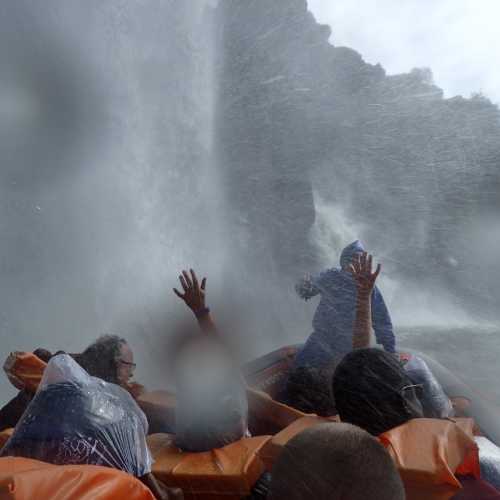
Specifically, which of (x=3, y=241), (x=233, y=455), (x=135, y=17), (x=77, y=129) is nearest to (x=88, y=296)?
(x=3, y=241)

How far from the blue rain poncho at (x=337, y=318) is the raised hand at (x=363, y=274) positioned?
75cm

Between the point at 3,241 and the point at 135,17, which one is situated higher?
the point at 135,17

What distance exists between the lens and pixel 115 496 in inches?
53.1

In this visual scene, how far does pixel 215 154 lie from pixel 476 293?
3471 centimetres

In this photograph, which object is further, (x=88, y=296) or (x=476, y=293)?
(x=476, y=293)

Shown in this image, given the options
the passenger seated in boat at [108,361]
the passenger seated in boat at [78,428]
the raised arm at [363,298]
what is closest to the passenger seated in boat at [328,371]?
the raised arm at [363,298]

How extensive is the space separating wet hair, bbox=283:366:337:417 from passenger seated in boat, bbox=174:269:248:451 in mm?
942

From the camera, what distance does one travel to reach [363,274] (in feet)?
9.59

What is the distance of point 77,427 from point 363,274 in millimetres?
1779

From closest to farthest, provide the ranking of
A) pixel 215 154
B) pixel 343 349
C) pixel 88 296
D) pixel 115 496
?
pixel 115 496 → pixel 343 349 → pixel 88 296 → pixel 215 154

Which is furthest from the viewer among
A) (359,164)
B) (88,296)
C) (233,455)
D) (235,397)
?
(359,164)

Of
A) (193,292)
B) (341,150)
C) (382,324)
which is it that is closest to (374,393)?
(193,292)

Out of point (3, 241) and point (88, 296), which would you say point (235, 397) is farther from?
point (3, 241)

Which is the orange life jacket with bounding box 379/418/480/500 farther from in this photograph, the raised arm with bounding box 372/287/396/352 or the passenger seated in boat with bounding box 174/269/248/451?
the raised arm with bounding box 372/287/396/352
